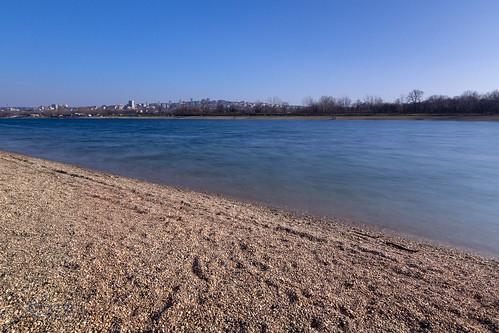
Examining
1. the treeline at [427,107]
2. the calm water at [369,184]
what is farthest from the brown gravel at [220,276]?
the treeline at [427,107]

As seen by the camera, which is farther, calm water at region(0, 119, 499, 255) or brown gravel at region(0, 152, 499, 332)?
calm water at region(0, 119, 499, 255)

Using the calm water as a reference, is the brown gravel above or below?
above

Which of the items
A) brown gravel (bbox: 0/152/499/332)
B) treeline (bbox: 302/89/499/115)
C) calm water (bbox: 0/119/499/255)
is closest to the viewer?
brown gravel (bbox: 0/152/499/332)

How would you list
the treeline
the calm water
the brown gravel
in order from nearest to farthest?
the brown gravel < the calm water < the treeline

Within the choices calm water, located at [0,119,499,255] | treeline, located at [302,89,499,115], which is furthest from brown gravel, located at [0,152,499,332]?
treeline, located at [302,89,499,115]

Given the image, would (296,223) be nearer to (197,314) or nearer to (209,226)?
(209,226)

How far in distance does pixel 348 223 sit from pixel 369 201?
2884 mm

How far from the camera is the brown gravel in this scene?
3.65 m

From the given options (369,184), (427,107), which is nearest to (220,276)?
(369,184)

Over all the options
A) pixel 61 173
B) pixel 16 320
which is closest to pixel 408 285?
pixel 16 320

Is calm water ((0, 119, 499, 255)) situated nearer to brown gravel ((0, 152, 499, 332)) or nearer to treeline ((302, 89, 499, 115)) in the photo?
brown gravel ((0, 152, 499, 332))

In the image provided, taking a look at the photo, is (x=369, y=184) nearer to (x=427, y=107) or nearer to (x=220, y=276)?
(x=220, y=276)

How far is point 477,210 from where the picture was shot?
1015 cm

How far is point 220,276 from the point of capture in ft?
15.2
